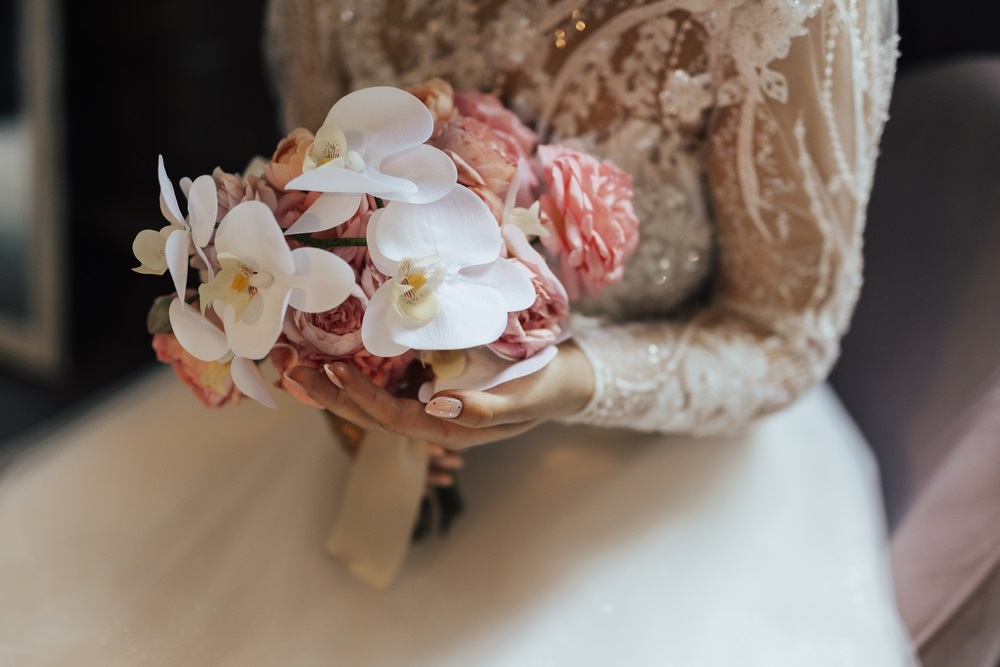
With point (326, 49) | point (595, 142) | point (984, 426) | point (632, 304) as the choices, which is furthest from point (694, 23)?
point (984, 426)

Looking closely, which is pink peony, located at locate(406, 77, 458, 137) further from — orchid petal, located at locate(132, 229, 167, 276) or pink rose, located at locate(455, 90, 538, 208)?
orchid petal, located at locate(132, 229, 167, 276)

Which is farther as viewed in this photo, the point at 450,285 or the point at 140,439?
the point at 140,439

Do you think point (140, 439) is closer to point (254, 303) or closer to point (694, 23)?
point (254, 303)

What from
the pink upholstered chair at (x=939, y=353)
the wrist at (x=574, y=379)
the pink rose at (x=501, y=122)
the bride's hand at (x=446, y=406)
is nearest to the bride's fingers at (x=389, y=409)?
the bride's hand at (x=446, y=406)

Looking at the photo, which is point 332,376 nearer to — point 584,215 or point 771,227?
point 584,215

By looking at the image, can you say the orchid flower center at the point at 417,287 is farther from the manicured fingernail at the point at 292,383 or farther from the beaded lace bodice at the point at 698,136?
the beaded lace bodice at the point at 698,136

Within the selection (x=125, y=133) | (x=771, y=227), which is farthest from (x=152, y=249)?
(x=125, y=133)
